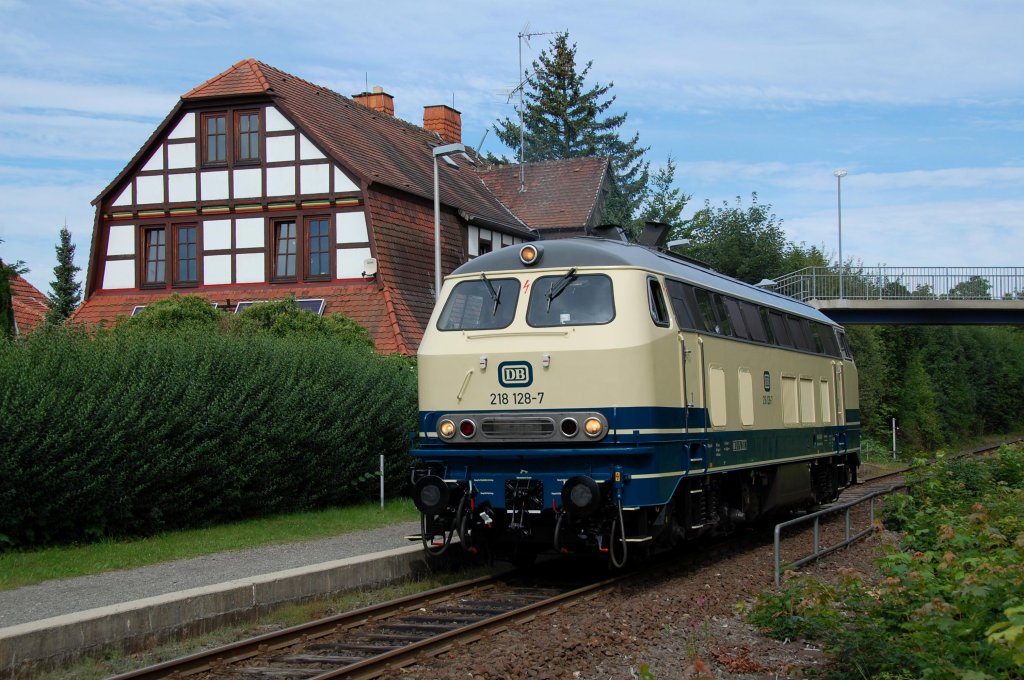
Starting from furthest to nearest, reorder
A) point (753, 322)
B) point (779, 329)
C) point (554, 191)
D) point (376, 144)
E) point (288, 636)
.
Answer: point (554, 191)
point (376, 144)
point (779, 329)
point (753, 322)
point (288, 636)

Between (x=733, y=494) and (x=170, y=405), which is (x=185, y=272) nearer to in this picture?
(x=170, y=405)

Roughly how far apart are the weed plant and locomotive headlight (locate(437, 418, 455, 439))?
333cm

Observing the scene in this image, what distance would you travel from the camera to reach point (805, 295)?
3566 cm

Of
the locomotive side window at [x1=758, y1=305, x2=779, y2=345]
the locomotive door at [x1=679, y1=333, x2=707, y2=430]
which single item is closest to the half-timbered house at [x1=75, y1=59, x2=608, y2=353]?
the locomotive side window at [x1=758, y1=305, x2=779, y2=345]

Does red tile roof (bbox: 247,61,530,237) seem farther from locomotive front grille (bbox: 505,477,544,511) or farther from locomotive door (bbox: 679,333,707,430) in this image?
locomotive front grille (bbox: 505,477,544,511)

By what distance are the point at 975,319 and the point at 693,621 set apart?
2830cm

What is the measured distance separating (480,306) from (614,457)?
221 centimetres

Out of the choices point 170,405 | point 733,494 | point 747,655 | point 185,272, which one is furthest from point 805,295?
point 747,655

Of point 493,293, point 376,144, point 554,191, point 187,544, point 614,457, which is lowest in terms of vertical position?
point 187,544


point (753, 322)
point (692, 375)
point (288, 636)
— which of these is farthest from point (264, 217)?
point (288, 636)

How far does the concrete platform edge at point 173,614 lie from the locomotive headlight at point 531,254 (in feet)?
10.8

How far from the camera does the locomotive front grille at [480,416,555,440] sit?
35.6 ft

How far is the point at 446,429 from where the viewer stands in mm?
11320

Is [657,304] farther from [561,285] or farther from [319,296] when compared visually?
[319,296]
